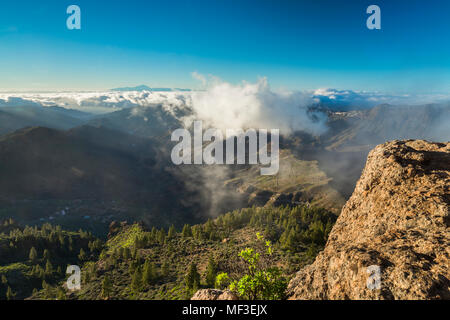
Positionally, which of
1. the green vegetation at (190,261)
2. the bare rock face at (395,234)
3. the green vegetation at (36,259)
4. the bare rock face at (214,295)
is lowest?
the green vegetation at (36,259)

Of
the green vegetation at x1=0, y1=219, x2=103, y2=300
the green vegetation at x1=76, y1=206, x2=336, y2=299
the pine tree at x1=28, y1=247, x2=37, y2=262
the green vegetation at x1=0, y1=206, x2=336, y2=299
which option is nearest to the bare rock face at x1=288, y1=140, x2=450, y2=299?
the green vegetation at x1=0, y1=206, x2=336, y2=299

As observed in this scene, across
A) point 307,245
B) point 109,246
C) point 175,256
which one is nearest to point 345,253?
point 307,245

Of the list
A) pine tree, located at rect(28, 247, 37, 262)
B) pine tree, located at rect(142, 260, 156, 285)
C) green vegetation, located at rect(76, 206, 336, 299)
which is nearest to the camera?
green vegetation, located at rect(76, 206, 336, 299)

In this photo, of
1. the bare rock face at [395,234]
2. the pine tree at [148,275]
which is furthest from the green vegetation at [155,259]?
the bare rock face at [395,234]

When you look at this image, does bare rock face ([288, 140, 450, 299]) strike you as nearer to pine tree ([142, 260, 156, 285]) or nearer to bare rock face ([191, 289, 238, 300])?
bare rock face ([191, 289, 238, 300])

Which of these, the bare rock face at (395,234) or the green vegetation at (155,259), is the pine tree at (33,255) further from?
the bare rock face at (395,234)

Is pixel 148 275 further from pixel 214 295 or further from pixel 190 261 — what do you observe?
pixel 214 295

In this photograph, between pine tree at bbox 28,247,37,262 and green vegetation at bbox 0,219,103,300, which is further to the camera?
pine tree at bbox 28,247,37,262

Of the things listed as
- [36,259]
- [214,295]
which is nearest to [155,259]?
[36,259]

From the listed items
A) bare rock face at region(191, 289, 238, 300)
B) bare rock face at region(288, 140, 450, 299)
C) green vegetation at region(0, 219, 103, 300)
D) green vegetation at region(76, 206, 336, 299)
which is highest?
bare rock face at region(288, 140, 450, 299)
